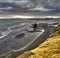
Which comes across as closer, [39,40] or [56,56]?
[56,56]

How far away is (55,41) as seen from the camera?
741 inches

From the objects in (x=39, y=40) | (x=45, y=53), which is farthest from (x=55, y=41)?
(x=39, y=40)

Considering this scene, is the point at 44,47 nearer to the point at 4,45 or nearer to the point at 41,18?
the point at 4,45

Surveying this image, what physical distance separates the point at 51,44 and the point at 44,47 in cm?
47

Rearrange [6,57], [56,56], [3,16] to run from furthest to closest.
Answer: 1. [3,16]
2. [6,57]
3. [56,56]

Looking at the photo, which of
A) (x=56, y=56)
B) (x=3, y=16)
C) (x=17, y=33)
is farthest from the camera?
(x=3, y=16)

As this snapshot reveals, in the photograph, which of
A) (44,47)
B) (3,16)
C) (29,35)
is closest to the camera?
(44,47)

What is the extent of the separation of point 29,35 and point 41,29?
1879 millimetres

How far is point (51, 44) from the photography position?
60.1 ft

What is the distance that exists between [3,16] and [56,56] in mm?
50930

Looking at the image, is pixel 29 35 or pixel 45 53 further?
pixel 29 35

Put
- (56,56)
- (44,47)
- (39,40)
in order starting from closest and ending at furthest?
(56,56) < (44,47) < (39,40)

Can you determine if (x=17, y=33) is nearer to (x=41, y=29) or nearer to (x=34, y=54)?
(x=41, y=29)

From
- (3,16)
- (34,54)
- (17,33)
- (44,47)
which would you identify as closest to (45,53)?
(34,54)
